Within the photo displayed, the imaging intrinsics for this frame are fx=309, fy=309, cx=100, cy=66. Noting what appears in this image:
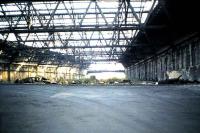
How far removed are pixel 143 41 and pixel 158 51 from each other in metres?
3.36

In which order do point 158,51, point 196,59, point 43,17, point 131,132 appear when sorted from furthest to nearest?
point 158,51, point 43,17, point 196,59, point 131,132

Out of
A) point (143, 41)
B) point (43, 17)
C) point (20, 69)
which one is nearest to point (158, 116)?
point (43, 17)

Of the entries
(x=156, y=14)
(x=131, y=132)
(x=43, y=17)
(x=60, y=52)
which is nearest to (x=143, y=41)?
(x=43, y=17)

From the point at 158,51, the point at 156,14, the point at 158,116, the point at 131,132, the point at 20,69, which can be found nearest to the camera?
the point at 131,132

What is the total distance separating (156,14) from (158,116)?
41.3ft

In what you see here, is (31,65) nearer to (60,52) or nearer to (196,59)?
(60,52)

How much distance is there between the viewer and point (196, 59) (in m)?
18.3

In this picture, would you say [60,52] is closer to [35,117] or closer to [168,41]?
[168,41]

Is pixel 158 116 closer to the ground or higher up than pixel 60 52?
closer to the ground

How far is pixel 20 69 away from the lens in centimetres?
4088

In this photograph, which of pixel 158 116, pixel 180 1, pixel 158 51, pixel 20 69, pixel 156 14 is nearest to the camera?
pixel 158 116

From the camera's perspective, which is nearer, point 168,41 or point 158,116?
point 158,116

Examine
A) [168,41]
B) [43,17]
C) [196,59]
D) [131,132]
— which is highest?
[43,17]

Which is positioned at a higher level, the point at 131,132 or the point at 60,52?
the point at 60,52
